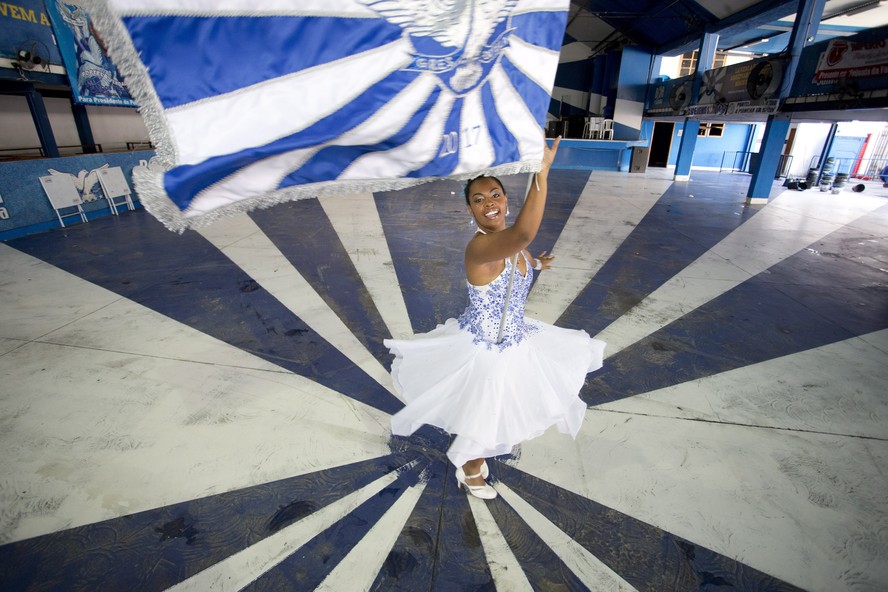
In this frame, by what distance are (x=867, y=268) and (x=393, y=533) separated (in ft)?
23.7

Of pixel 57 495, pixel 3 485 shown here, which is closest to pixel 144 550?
pixel 57 495

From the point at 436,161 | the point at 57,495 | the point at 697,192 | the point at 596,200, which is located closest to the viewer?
the point at 436,161

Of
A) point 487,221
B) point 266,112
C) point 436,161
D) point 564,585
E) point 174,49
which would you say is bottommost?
point 564,585

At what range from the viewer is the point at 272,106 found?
1189mm

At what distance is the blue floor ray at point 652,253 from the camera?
4.10 metres

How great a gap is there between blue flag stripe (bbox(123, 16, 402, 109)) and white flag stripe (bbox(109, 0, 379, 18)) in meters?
0.01

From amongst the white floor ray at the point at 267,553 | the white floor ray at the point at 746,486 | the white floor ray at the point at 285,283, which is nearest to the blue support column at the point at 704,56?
the white floor ray at the point at 285,283

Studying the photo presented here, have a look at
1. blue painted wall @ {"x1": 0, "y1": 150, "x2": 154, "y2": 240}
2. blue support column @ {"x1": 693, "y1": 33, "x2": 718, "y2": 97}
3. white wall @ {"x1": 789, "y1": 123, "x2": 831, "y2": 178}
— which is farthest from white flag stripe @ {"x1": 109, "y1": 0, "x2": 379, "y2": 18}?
white wall @ {"x1": 789, "y1": 123, "x2": 831, "y2": 178}

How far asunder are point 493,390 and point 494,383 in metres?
0.03

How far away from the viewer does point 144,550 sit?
1.83 metres

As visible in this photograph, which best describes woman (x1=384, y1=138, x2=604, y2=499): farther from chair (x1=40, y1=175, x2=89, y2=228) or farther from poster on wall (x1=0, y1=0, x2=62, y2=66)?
poster on wall (x1=0, y1=0, x2=62, y2=66)

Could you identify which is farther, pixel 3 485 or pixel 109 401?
pixel 109 401

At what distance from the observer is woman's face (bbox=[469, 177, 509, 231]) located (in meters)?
1.71

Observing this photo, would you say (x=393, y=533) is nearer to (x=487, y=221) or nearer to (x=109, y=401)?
(x=487, y=221)
